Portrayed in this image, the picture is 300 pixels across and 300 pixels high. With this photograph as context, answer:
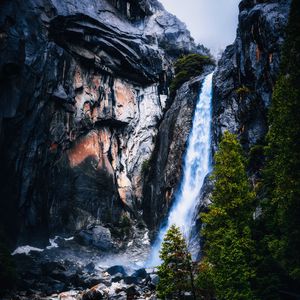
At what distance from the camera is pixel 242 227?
1955 cm

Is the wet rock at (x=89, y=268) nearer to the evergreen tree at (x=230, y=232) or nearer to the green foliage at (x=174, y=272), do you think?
the evergreen tree at (x=230, y=232)

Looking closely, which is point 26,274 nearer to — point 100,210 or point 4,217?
point 4,217

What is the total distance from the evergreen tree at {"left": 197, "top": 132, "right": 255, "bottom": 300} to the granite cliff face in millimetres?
22468

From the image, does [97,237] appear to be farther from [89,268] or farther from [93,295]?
[93,295]

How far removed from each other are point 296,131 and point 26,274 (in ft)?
90.7

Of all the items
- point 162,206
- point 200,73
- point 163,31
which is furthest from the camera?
point 163,31

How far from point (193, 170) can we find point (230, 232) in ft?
85.1

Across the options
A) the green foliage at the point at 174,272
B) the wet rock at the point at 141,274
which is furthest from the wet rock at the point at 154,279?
the green foliage at the point at 174,272

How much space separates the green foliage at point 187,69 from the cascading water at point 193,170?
32.7 ft

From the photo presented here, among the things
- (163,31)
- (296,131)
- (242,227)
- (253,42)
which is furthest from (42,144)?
(163,31)

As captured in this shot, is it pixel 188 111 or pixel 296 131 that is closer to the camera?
pixel 296 131

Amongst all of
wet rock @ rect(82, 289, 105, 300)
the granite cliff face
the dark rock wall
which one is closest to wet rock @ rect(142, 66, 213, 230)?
the granite cliff face

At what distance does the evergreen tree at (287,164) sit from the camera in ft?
51.6

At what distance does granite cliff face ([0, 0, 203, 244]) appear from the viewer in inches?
1459
